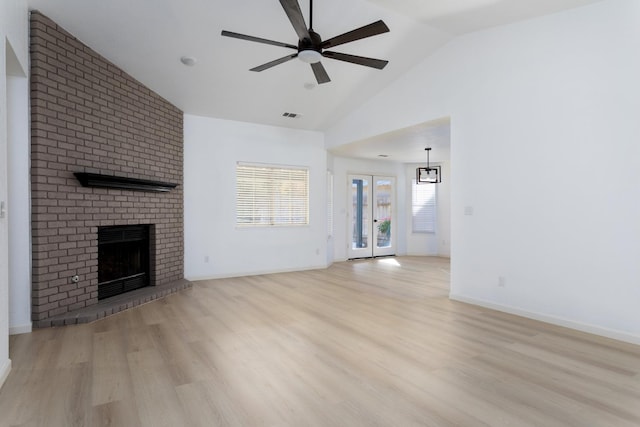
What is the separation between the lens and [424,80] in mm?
5012

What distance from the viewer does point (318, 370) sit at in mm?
2566

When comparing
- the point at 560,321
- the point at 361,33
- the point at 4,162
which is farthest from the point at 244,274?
the point at 560,321

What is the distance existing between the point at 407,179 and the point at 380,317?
21.7 feet

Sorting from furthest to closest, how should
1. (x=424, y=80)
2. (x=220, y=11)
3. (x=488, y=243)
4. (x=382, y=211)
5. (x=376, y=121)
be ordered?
(x=382, y=211) → (x=376, y=121) → (x=424, y=80) → (x=488, y=243) → (x=220, y=11)

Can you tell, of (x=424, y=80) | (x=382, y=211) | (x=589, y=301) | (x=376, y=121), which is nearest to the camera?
(x=589, y=301)

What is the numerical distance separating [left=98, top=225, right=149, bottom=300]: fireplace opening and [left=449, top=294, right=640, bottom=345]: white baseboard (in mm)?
4456

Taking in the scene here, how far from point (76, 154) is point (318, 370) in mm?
3470

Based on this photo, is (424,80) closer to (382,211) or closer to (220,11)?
(220,11)

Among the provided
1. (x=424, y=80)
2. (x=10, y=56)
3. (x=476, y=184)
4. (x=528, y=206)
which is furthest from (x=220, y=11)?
(x=528, y=206)

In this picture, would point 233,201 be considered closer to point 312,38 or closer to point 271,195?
point 271,195

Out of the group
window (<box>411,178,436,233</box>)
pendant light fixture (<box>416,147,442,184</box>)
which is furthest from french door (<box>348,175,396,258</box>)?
pendant light fixture (<box>416,147,442,184</box>)

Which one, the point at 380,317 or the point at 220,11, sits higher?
the point at 220,11

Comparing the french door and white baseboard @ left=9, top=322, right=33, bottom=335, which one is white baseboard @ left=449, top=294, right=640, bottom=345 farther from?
white baseboard @ left=9, top=322, right=33, bottom=335

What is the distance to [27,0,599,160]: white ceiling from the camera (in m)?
3.60
